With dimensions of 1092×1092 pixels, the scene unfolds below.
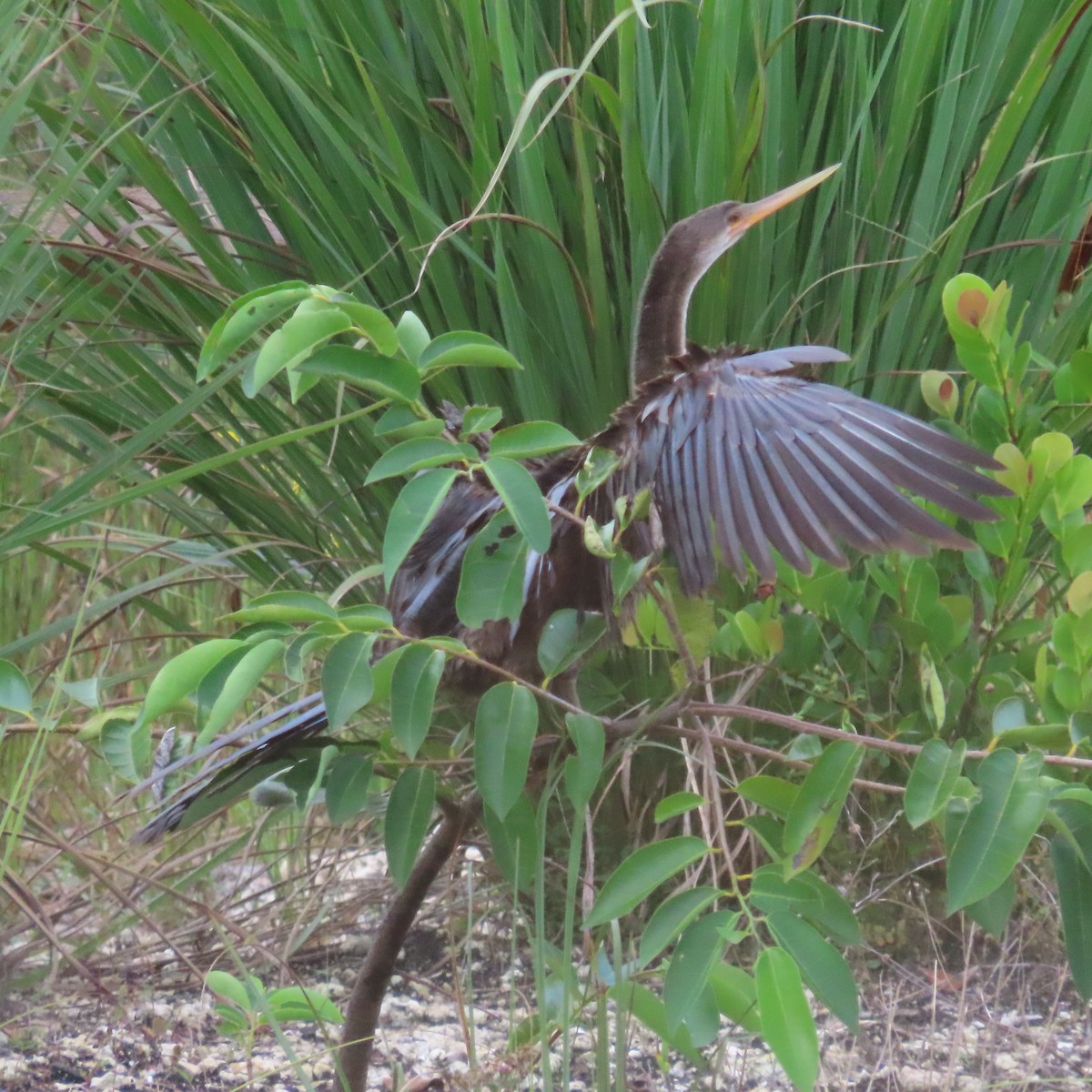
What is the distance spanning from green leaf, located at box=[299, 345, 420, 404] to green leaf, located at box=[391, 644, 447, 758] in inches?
6.1

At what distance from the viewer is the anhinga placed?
79cm

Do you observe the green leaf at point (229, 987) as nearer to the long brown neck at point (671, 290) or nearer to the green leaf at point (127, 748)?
the green leaf at point (127, 748)

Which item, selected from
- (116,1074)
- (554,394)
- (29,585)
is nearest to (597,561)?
(554,394)

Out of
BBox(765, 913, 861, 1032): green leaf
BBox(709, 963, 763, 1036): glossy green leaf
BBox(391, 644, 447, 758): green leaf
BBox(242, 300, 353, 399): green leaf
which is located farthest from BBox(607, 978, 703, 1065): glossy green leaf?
BBox(242, 300, 353, 399): green leaf

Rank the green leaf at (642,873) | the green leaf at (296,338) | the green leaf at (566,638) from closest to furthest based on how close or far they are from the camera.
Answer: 1. the green leaf at (296,338)
2. the green leaf at (642,873)
3. the green leaf at (566,638)

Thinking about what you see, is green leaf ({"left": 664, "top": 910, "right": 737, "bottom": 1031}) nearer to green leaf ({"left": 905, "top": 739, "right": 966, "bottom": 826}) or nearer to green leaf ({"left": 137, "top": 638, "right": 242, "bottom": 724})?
green leaf ({"left": 905, "top": 739, "right": 966, "bottom": 826})

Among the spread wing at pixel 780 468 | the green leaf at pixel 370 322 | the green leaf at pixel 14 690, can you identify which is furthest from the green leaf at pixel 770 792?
the green leaf at pixel 14 690

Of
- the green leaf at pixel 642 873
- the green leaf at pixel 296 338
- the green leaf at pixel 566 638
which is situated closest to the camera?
the green leaf at pixel 296 338

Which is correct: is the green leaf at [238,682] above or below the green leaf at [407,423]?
below

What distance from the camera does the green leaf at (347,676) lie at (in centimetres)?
70

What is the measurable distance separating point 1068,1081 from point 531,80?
3.21 feet

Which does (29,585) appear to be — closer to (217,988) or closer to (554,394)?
(554,394)

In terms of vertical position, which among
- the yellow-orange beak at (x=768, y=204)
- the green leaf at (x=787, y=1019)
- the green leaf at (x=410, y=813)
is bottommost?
the green leaf at (x=787, y=1019)

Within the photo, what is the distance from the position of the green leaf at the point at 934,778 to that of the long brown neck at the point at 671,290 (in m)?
0.51
